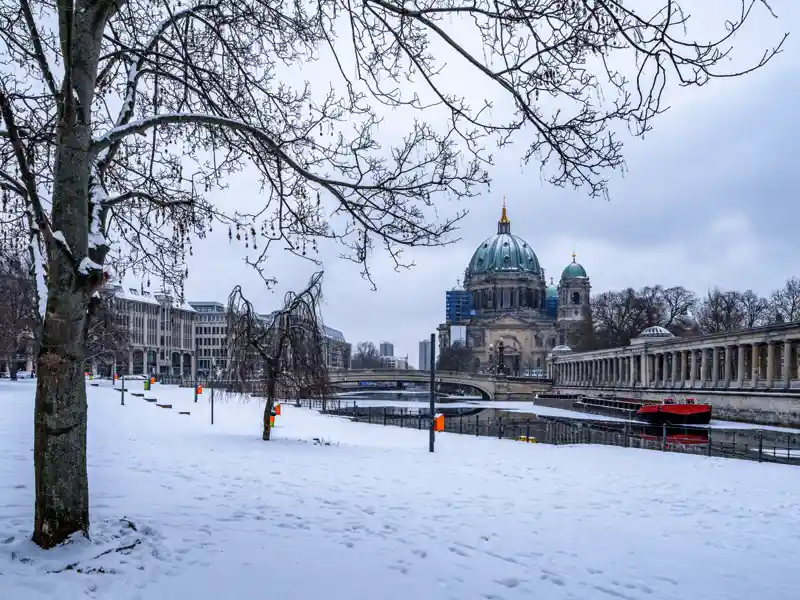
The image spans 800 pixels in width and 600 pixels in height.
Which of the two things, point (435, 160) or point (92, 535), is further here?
point (435, 160)

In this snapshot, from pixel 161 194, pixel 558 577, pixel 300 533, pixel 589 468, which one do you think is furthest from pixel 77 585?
pixel 589 468

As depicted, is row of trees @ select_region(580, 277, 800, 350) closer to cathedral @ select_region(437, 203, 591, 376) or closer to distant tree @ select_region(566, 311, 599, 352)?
distant tree @ select_region(566, 311, 599, 352)

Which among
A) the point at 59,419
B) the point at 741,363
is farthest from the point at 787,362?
the point at 59,419

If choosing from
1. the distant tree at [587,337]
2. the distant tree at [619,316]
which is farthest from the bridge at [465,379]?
the distant tree at [619,316]

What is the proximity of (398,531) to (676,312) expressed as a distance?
103607mm

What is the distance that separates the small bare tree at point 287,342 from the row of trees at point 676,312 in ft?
247

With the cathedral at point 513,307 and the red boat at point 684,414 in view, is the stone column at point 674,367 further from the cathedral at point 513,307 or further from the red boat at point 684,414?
the cathedral at point 513,307

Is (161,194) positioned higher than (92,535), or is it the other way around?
(161,194)

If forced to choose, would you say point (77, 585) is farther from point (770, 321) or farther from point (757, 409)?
point (770, 321)

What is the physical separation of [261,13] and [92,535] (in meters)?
6.02

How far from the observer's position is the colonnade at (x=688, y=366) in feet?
174

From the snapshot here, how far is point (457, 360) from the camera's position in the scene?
503 ft

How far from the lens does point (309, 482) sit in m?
11.3

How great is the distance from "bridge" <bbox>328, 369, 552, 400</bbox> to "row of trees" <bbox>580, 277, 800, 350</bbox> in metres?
14.9
